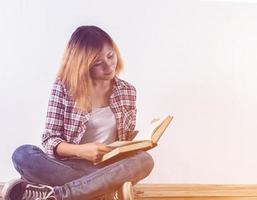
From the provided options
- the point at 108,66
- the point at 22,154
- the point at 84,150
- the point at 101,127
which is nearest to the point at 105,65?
the point at 108,66

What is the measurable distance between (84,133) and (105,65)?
0.27 metres

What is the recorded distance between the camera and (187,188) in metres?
1.73

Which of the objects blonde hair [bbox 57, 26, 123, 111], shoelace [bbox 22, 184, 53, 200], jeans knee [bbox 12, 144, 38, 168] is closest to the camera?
shoelace [bbox 22, 184, 53, 200]

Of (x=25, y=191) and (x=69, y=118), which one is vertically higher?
(x=69, y=118)

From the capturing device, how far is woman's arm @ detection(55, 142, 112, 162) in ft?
5.11

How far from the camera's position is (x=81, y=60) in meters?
1.69

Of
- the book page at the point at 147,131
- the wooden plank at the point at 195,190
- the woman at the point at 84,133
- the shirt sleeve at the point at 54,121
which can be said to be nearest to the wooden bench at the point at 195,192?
the wooden plank at the point at 195,190

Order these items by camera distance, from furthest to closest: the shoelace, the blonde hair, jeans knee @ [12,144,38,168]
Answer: the blonde hair, jeans knee @ [12,144,38,168], the shoelace

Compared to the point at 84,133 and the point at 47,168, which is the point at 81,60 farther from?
the point at 47,168

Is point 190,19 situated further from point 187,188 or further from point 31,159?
point 31,159

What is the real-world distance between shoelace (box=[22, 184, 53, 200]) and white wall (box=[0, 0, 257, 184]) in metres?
0.22

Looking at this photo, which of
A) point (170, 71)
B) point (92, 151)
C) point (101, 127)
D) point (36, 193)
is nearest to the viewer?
point (36, 193)

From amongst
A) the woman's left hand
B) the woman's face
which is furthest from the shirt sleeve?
the woman's left hand

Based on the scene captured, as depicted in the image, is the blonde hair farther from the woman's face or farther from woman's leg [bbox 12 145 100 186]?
A: woman's leg [bbox 12 145 100 186]
